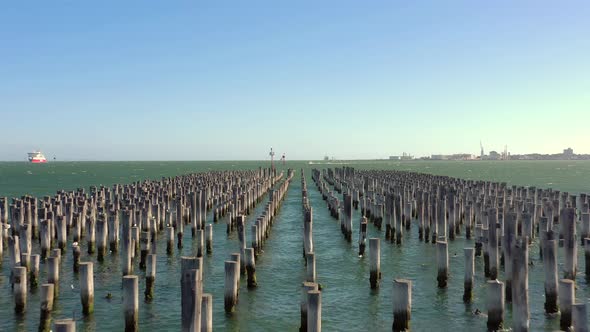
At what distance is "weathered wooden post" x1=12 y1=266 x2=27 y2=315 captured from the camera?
12.4 meters

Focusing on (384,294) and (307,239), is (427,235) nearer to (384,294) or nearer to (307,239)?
(307,239)

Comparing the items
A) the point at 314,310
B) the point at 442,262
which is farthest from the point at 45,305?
the point at 442,262

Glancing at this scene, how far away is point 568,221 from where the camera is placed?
54.6ft

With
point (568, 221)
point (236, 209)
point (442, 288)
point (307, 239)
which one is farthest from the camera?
point (236, 209)

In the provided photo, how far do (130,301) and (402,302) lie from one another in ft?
19.6

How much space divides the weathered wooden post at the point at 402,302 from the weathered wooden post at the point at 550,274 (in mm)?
3999

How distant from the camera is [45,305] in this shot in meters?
11.4

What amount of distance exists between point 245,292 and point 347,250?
311 inches

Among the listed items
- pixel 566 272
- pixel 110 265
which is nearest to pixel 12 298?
pixel 110 265

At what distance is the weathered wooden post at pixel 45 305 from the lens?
1118 cm

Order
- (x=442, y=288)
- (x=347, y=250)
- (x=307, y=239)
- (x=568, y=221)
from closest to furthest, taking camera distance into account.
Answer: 1. (x=442, y=288)
2. (x=568, y=221)
3. (x=307, y=239)
4. (x=347, y=250)

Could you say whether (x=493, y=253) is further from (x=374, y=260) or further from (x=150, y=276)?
(x=150, y=276)

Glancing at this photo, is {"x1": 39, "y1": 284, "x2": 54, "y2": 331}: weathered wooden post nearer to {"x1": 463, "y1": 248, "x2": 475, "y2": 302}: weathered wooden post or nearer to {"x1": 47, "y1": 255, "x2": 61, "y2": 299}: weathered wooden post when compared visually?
{"x1": 47, "y1": 255, "x2": 61, "y2": 299}: weathered wooden post

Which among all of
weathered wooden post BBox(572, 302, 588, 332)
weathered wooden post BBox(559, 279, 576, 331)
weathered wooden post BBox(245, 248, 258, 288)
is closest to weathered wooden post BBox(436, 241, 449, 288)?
weathered wooden post BBox(559, 279, 576, 331)
